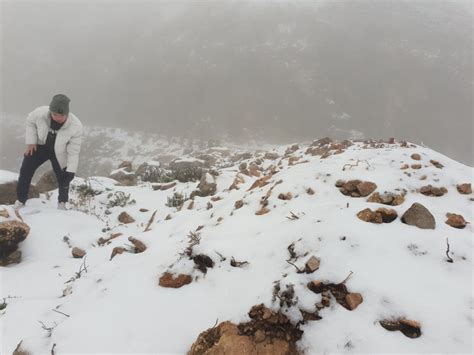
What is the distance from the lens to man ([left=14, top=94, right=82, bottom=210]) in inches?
174

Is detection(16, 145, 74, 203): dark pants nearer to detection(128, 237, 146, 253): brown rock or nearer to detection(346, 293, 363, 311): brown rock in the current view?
detection(128, 237, 146, 253): brown rock

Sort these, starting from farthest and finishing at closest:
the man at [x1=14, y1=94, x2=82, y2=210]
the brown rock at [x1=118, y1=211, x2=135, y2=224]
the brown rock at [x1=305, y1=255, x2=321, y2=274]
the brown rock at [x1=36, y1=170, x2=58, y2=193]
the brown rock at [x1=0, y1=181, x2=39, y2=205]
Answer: the brown rock at [x1=36, y1=170, x2=58, y2=193], the brown rock at [x1=118, y1=211, x2=135, y2=224], the brown rock at [x1=0, y1=181, x2=39, y2=205], the man at [x1=14, y1=94, x2=82, y2=210], the brown rock at [x1=305, y1=255, x2=321, y2=274]

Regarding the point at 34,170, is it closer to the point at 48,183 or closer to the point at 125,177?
the point at 48,183

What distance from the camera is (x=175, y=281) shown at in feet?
7.29

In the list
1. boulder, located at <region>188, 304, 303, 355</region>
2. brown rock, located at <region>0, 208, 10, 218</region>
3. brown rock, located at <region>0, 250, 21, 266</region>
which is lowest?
brown rock, located at <region>0, 250, 21, 266</region>

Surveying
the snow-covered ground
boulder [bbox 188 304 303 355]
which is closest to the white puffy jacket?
the snow-covered ground

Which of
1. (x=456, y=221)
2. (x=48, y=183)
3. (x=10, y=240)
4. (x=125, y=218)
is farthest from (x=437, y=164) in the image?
(x=48, y=183)

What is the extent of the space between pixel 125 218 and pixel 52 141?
1.73 metres

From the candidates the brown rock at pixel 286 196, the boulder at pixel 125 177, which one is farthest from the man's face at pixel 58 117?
the boulder at pixel 125 177

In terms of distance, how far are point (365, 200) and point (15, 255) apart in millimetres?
4089

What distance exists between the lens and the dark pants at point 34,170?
4.65 metres

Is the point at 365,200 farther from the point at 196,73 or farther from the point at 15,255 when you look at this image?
the point at 196,73

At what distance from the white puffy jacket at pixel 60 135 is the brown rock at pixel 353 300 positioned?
4452mm

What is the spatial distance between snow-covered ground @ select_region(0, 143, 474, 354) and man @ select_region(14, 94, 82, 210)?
1773mm
